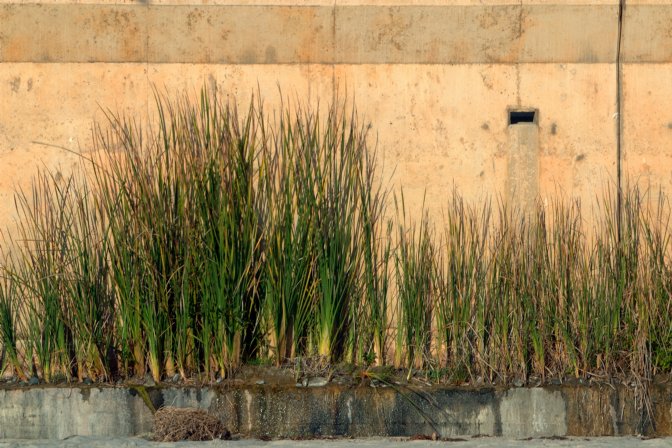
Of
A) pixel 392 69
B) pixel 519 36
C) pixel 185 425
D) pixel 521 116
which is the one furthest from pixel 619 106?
pixel 185 425

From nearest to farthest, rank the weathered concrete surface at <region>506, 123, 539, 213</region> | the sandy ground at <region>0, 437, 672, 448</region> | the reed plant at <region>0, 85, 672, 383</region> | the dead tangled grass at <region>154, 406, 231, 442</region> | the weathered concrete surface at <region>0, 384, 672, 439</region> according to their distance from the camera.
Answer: the sandy ground at <region>0, 437, 672, 448</region>
the dead tangled grass at <region>154, 406, 231, 442</region>
the weathered concrete surface at <region>0, 384, 672, 439</region>
the reed plant at <region>0, 85, 672, 383</region>
the weathered concrete surface at <region>506, 123, 539, 213</region>

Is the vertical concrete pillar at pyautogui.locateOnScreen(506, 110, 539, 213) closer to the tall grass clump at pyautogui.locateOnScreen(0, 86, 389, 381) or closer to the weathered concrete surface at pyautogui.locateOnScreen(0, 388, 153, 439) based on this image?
the tall grass clump at pyautogui.locateOnScreen(0, 86, 389, 381)

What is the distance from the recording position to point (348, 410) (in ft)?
19.4

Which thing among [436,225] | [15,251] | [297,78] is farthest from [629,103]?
[15,251]

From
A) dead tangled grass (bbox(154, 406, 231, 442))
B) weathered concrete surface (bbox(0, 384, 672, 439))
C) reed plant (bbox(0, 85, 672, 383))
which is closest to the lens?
dead tangled grass (bbox(154, 406, 231, 442))

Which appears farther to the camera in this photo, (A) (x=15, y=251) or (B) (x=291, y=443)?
(A) (x=15, y=251)

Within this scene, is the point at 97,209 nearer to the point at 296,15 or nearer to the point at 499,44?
the point at 296,15

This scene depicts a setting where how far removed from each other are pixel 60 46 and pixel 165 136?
102 cm

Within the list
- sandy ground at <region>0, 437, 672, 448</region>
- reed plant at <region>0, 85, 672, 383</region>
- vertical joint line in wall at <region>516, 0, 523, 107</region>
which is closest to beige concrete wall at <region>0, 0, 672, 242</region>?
vertical joint line in wall at <region>516, 0, 523, 107</region>

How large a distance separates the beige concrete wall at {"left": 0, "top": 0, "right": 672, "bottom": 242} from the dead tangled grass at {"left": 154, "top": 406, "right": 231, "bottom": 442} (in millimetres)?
1723

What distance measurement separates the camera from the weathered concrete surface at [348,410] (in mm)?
5863

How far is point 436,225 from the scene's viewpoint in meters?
6.60

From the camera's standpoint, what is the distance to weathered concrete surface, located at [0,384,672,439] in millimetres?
5863

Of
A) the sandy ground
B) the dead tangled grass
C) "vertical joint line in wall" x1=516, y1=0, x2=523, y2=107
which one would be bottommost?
the sandy ground
